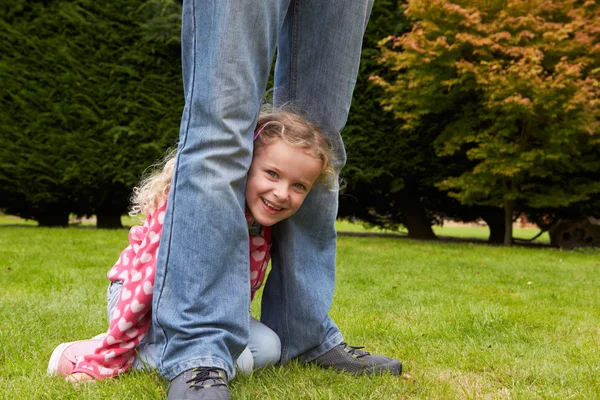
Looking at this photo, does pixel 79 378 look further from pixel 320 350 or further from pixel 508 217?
pixel 508 217

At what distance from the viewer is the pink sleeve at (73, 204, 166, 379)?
151 centimetres

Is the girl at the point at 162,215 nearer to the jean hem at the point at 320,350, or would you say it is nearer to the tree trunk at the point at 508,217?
the jean hem at the point at 320,350

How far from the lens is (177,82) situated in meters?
8.71

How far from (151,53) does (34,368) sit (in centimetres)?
754

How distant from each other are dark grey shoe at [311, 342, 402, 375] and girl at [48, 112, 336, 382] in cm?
27

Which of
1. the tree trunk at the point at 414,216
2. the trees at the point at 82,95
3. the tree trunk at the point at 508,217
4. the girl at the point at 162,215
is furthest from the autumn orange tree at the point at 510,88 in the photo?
the girl at the point at 162,215

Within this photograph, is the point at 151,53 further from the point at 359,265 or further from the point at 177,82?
the point at 359,265

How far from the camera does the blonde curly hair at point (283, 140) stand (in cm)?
156

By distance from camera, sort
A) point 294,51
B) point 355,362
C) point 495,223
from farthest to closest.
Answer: point 495,223 < point 355,362 < point 294,51

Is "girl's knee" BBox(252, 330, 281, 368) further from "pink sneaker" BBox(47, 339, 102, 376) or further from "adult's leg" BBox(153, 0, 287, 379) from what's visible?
"pink sneaker" BBox(47, 339, 102, 376)

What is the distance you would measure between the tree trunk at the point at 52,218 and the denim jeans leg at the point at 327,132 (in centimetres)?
875

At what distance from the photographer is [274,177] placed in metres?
1.55

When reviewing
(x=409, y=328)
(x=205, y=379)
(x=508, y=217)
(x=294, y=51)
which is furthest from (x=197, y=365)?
(x=508, y=217)

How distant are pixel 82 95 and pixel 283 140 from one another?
768 centimetres
